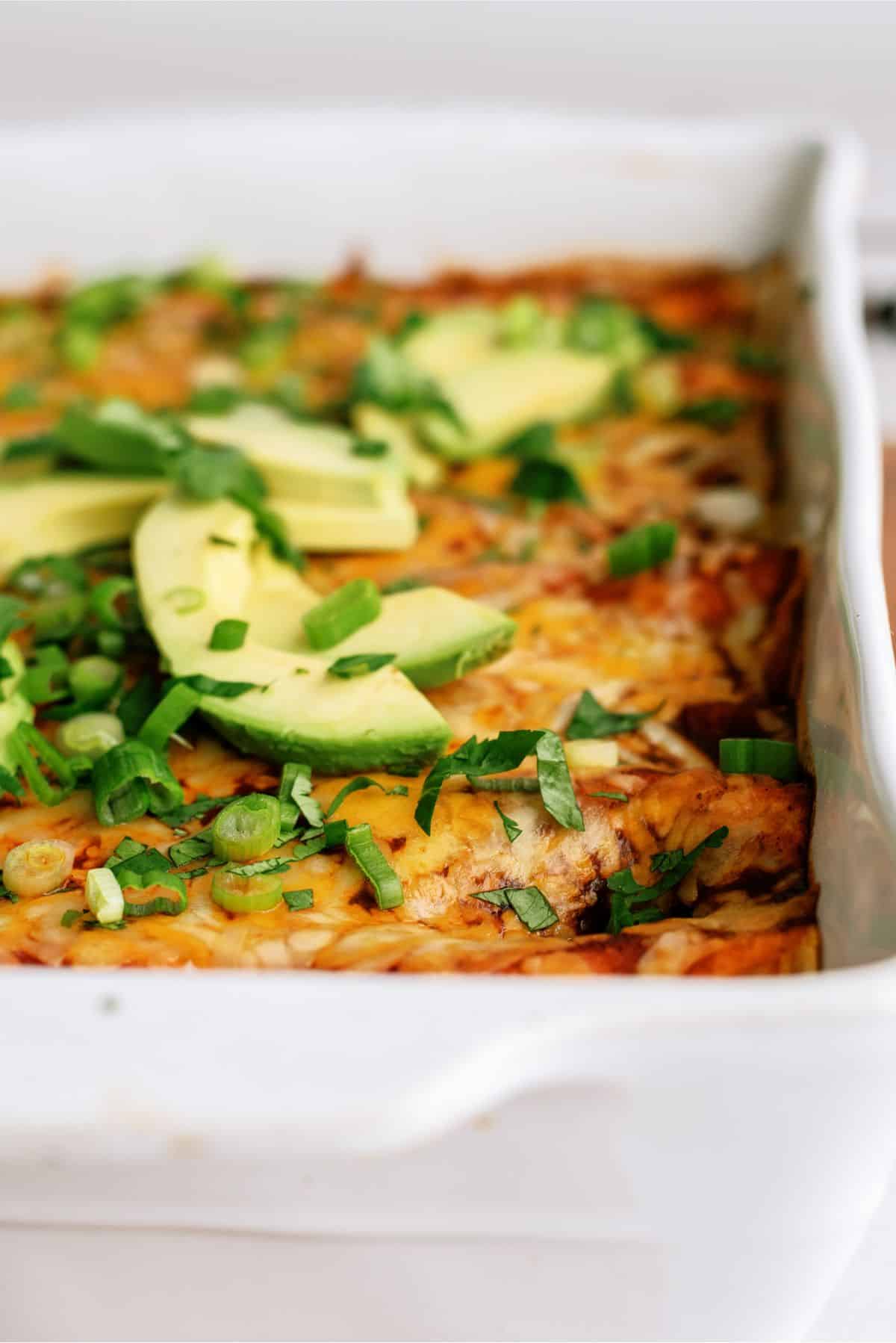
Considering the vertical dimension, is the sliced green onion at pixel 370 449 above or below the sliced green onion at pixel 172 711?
above

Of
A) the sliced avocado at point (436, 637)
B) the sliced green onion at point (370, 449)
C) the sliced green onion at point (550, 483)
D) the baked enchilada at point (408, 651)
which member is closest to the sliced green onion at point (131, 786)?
the baked enchilada at point (408, 651)

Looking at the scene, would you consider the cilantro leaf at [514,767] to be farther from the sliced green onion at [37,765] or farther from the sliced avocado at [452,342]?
the sliced avocado at [452,342]

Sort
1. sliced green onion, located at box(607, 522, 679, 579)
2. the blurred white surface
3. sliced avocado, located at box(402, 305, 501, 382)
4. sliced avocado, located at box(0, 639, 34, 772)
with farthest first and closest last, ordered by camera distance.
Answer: the blurred white surface
sliced avocado, located at box(402, 305, 501, 382)
sliced green onion, located at box(607, 522, 679, 579)
sliced avocado, located at box(0, 639, 34, 772)

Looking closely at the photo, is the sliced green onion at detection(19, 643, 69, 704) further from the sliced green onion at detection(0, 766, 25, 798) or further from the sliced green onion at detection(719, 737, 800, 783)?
the sliced green onion at detection(719, 737, 800, 783)

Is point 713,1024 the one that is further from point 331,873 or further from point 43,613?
point 43,613

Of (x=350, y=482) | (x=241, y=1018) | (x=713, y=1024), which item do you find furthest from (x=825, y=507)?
(x=241, y=1018)

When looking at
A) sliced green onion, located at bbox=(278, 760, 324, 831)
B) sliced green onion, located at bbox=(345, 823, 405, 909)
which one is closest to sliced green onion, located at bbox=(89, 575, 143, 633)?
sliced green onion, located at bbox=(278, 760, 324, 831)

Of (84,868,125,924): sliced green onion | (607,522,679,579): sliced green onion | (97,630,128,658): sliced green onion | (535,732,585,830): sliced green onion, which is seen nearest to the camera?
(84,868,125,924): sliced green onion

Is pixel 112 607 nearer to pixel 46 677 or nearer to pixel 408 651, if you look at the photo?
pixel 46 677
